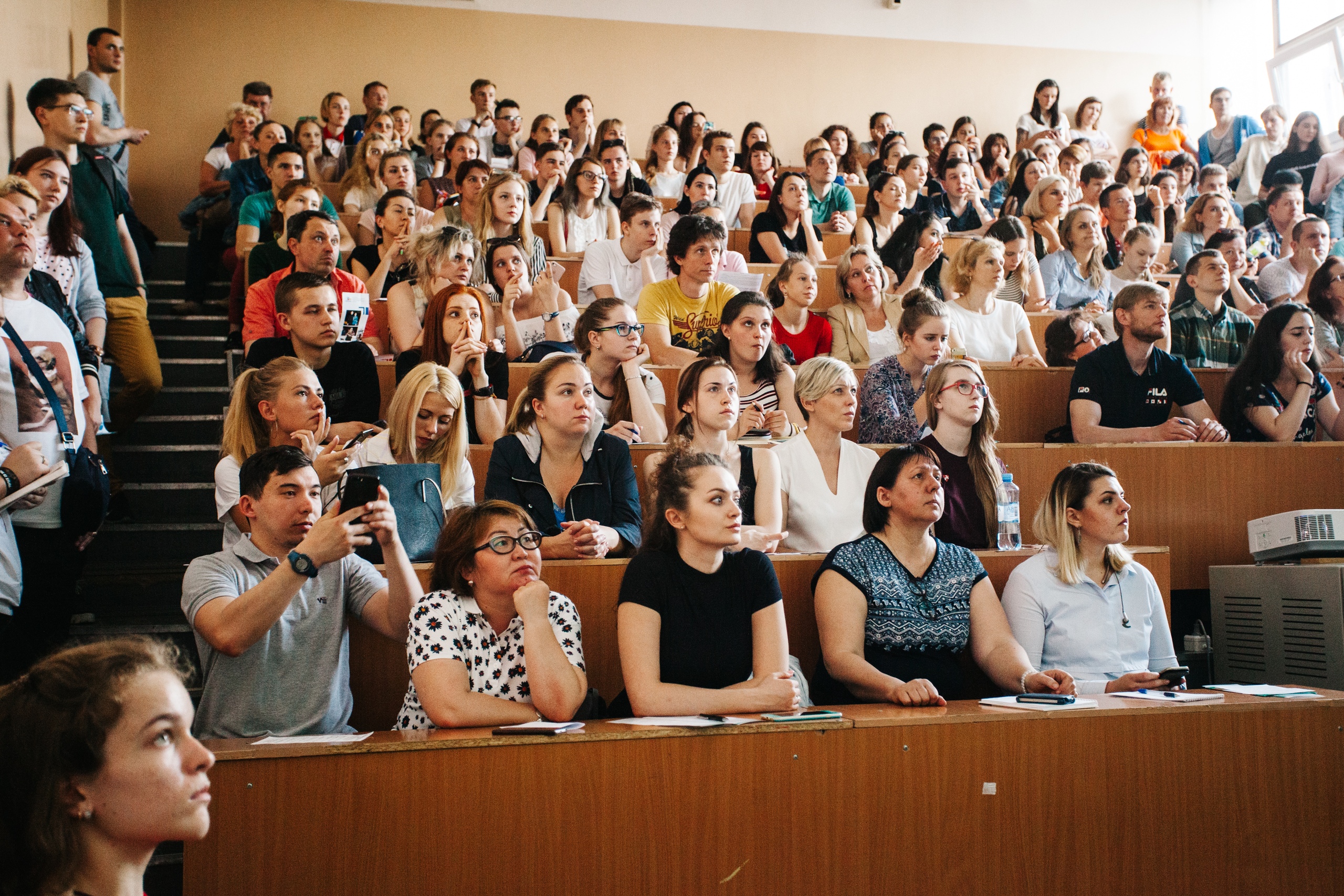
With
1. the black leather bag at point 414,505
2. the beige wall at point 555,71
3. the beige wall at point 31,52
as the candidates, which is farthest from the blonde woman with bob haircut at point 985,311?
the beige wall at point 555,71

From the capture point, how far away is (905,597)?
2.51m

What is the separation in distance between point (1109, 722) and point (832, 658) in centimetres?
62

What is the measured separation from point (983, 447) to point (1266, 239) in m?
3.97

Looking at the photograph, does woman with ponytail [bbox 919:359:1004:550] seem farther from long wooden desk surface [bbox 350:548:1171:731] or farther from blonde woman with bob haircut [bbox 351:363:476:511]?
blonde woman with bob haircut [bbox 351:363:476:511]

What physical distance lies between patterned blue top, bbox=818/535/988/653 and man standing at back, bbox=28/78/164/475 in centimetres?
279

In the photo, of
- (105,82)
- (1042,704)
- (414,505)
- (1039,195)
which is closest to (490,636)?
(414,505)

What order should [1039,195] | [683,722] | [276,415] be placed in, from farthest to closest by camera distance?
[1039,195], [276,415], [683,722]

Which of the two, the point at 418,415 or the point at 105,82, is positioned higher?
the point at 105,82

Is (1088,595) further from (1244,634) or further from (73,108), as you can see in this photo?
(73,108)

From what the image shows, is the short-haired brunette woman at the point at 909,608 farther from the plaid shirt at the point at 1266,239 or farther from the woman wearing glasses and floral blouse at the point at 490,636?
the plaid shirt at the point at 1266,239

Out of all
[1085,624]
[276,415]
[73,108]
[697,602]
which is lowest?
[1085,624]

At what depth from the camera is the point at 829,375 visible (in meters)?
3.19

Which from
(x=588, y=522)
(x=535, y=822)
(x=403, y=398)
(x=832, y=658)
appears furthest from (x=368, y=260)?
(x=535, y=822)

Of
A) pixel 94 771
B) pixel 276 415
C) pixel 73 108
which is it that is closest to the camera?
pixel 94 771
